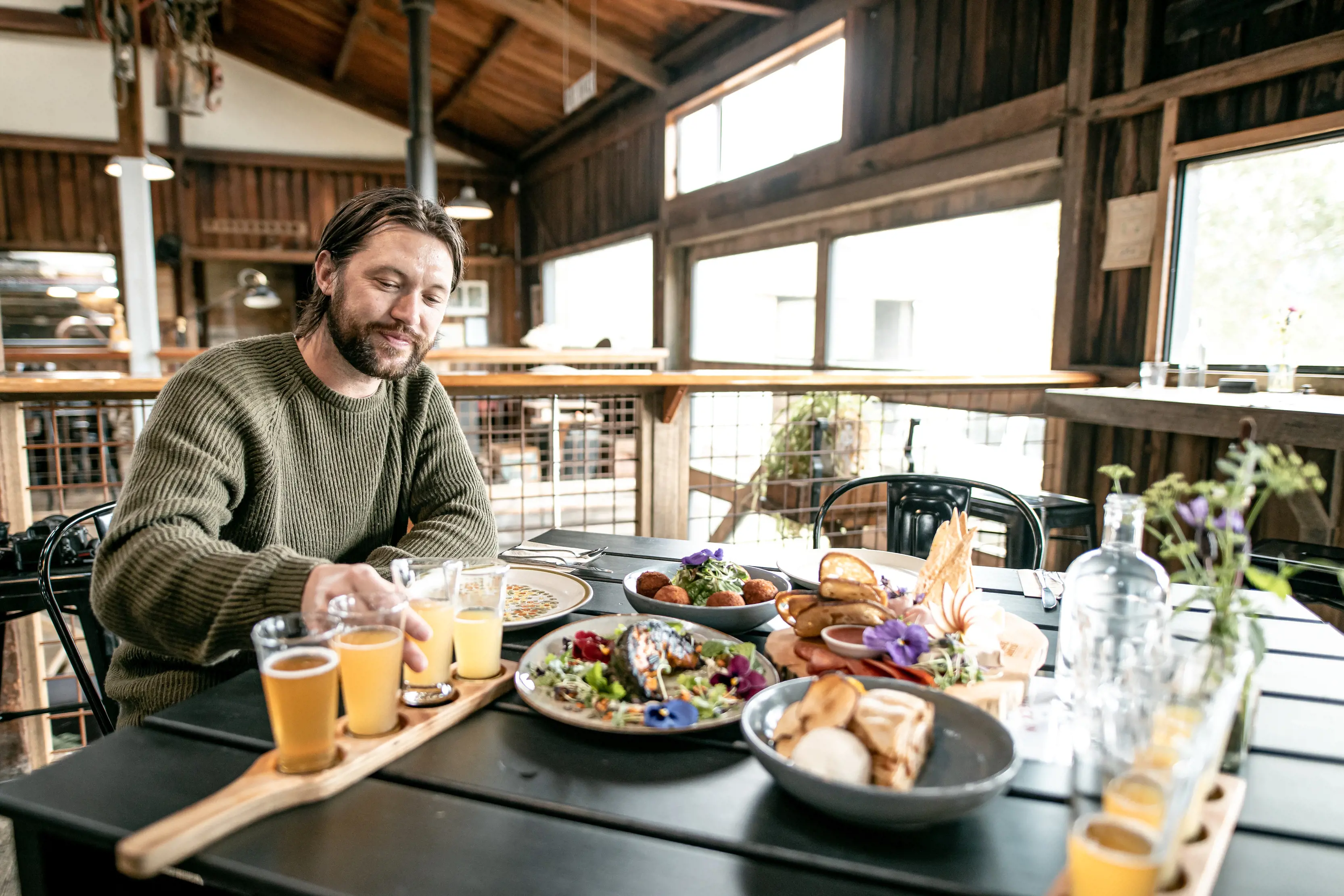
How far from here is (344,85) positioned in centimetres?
1059

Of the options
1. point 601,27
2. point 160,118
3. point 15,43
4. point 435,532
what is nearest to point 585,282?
point 601,27

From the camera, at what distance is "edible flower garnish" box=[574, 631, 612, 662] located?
101 cm

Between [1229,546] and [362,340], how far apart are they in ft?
4.35

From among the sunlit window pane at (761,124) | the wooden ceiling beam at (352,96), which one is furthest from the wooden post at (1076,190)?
the wooden ceiling beam at (352,96)

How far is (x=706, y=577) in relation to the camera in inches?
50.2

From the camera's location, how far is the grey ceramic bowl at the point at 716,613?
3.85 ft

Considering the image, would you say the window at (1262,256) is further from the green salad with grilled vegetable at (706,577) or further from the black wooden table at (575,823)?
the black wooden table at (575,823)

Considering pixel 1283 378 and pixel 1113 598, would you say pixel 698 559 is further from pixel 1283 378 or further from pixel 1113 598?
pixel 1283 378

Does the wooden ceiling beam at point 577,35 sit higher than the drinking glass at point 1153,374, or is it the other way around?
the wooden ceiling beam at point 577,35

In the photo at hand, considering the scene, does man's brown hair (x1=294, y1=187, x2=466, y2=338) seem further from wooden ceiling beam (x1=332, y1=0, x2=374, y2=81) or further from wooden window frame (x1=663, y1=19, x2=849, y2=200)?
wooden ceiling beam (x1=332, y1=0, x2=374, y2=81)

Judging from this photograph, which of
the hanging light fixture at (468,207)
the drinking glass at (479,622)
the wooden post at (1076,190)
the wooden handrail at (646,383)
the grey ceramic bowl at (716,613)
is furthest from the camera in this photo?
the hanging light fixture at (468,207)

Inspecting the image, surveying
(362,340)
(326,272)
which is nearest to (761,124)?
(326,272)

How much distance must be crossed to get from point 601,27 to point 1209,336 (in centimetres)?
587

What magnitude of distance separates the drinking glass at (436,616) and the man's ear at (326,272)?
775 mm
